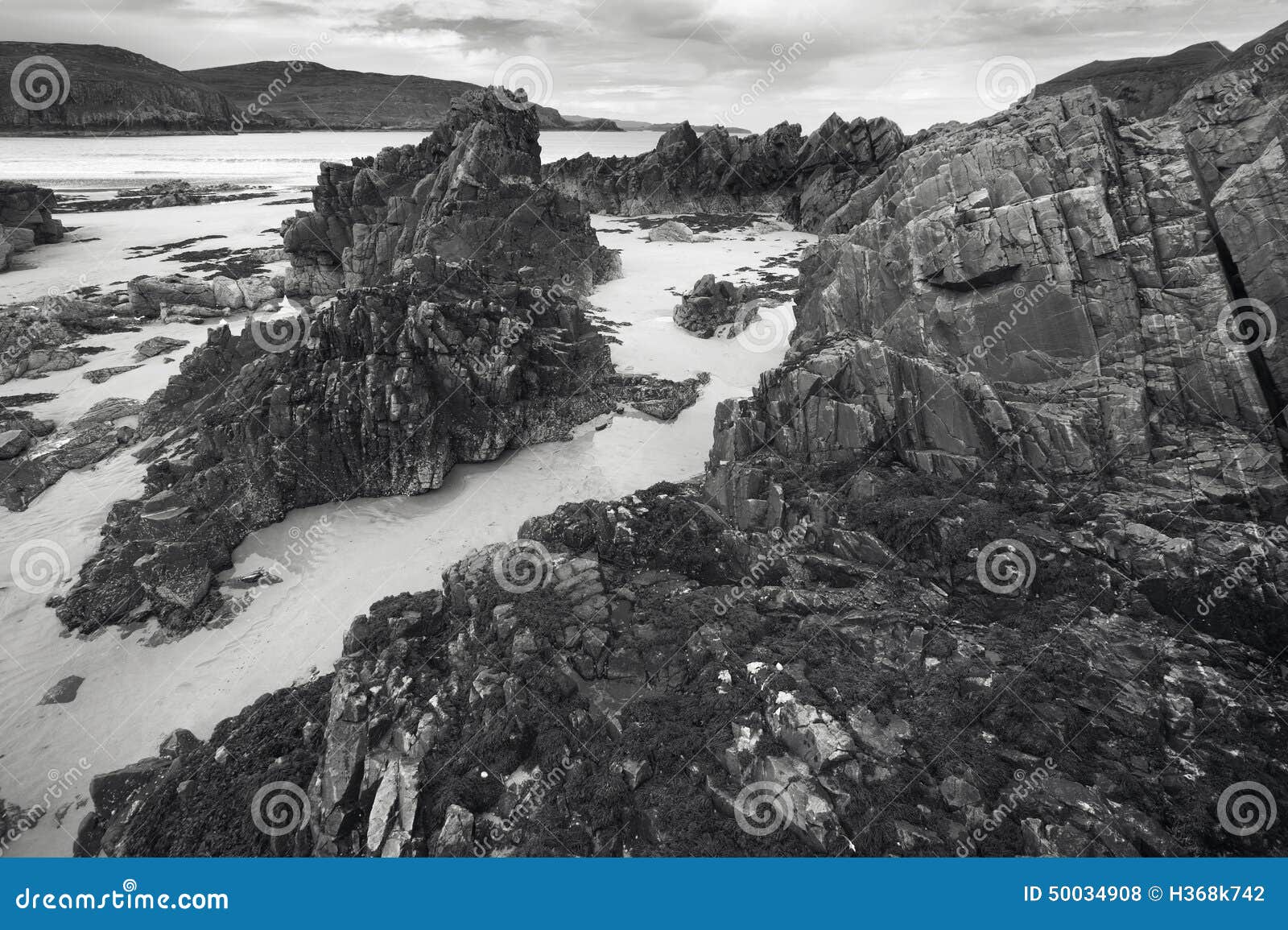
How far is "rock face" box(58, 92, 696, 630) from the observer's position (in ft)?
50.1

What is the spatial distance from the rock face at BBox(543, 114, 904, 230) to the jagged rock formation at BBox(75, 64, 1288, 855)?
1875 inches

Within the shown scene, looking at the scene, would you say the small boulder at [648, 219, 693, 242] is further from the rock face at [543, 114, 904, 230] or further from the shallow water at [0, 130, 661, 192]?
the shallow water at [0, 130, 661, 192]

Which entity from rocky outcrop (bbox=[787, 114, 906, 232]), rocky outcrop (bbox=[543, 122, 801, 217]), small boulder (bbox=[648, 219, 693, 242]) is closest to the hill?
rocky outcrop (bbox=[787, 114, 906, 232])

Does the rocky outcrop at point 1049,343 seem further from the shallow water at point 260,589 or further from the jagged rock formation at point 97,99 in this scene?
the jagged rock formation at point 97,99

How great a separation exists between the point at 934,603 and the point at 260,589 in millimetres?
16123

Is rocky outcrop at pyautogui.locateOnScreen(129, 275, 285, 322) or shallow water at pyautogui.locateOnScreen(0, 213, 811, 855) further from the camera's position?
rocky outcrop at pyautogui.locateOnScreen(129, 275, 285, 322)

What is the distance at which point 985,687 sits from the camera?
9539mm

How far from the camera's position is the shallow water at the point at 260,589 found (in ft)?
39.1

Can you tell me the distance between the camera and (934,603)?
455 inches

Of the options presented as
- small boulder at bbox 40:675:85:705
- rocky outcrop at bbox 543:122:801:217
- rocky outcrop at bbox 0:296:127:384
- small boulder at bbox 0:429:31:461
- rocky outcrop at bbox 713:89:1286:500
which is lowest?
small boulder at bbox 40:675:85:705

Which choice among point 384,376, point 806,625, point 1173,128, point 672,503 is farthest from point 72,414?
point 1173,128

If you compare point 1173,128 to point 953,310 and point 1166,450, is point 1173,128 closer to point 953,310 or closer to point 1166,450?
point 953,310

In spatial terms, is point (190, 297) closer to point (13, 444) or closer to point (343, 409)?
point (13, 444)

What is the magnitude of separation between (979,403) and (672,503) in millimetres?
7926
